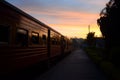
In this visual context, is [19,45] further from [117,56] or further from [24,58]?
[117,56]

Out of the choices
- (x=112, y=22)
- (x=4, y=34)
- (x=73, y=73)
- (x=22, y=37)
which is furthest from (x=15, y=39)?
(x=112, y=22)

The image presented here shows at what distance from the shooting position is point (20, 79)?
1181 centimetres

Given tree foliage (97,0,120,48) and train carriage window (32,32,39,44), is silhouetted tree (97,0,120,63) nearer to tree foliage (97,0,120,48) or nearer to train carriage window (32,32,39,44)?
tree foliage (97,0,120,48)

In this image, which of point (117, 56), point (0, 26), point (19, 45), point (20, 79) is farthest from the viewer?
point (117, 56)

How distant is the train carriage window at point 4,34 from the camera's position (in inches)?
329

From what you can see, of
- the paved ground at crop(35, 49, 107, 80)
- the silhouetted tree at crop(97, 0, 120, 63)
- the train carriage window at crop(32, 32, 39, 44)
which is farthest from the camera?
the silhouetted tree at crop(97, 0, 120, 63)

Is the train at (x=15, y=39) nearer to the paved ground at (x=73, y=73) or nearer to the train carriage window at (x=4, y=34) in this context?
the train carriage window at (x=4, y=34)

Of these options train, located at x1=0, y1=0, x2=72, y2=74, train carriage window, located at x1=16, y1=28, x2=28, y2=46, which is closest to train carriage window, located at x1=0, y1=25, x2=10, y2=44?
train, located at x1=0, y1=0, x2=72, y2=74

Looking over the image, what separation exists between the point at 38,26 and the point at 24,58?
11.3 ft

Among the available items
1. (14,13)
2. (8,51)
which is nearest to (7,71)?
(8,51)

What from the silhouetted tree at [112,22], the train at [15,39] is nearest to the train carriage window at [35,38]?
the train at [15,39]

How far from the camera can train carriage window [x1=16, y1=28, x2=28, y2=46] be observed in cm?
996

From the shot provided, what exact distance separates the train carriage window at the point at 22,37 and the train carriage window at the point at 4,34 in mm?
1015

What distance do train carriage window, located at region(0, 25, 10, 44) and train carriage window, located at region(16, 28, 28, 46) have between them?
1.02 m
